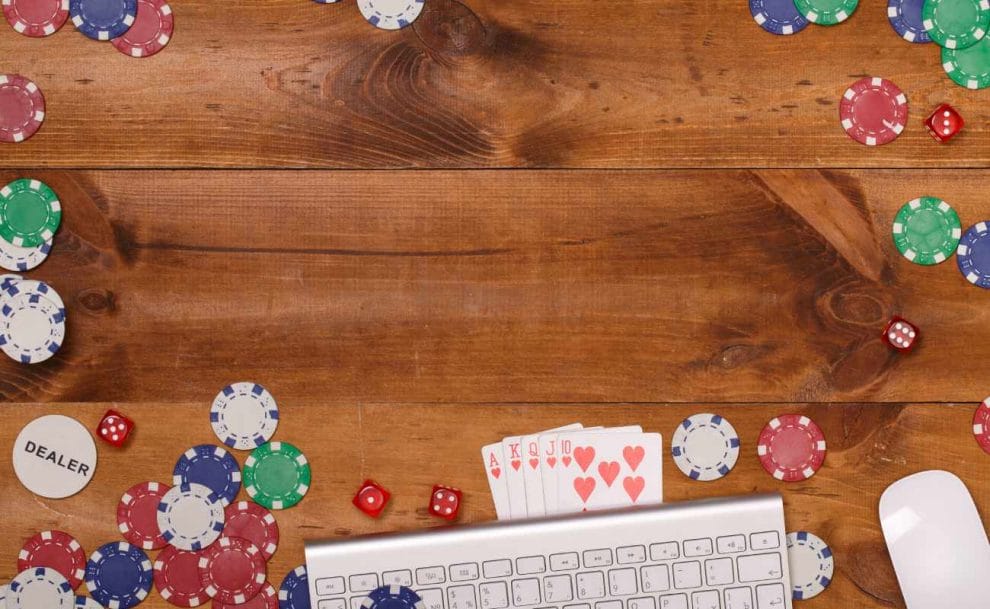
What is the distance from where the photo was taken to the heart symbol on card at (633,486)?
1298 mm

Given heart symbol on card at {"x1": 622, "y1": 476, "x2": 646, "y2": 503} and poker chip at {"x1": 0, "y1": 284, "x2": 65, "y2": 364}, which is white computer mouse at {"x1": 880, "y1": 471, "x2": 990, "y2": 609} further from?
poker chip at {"x1": 0, "y1": 284, "x2": 65, "y2": 364}

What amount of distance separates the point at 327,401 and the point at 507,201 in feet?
1.14

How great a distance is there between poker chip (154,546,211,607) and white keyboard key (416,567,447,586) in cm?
28

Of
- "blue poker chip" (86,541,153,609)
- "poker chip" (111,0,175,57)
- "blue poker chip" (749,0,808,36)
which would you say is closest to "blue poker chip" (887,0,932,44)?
"blue poker chip" (749,0,808,36)

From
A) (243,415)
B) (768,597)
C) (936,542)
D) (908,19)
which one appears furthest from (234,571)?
(908,19)

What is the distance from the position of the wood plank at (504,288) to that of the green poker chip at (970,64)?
0.39ft

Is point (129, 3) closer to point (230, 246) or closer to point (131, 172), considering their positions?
point (131, 172)

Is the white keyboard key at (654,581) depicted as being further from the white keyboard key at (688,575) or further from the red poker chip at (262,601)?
the red poker chip at (262,601)

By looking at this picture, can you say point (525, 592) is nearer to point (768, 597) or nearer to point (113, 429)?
point (768, 597)

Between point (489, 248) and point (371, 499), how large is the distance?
35 centimetres

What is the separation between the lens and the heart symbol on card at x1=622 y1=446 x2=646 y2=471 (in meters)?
1.30

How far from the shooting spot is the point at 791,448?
1.31 meters

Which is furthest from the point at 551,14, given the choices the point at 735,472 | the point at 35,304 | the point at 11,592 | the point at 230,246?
the point at 11,592

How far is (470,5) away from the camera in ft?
4.27
